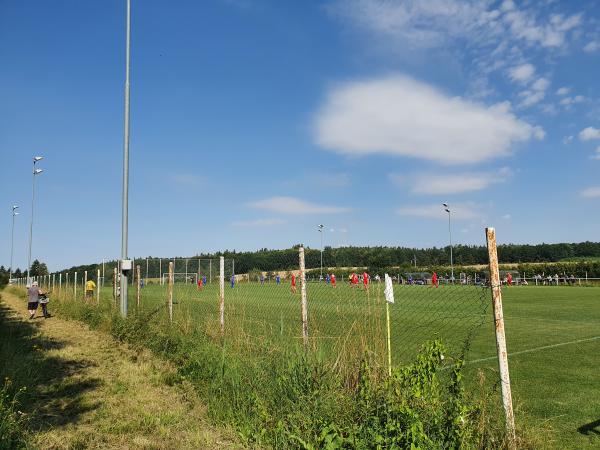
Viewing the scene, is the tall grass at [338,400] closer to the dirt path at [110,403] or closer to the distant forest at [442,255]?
the dirt path at [110,403]

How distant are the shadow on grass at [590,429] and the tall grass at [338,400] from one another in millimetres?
1371

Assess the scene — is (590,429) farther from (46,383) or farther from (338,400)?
(46,383)

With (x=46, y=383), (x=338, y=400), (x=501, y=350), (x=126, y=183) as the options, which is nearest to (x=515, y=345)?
(x=501, y=350)

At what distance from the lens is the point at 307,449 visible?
4141 mm

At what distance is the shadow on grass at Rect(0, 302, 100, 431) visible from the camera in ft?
19.7

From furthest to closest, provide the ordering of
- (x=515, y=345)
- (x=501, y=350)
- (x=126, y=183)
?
(x=126, y=183)
(x=515, y=345)
(x=501, y=350)

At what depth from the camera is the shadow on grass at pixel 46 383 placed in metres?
6.00

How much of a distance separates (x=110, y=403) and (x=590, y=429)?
6.01 m

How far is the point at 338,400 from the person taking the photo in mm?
4844

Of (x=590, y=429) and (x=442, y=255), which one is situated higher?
(x=442, y=255)

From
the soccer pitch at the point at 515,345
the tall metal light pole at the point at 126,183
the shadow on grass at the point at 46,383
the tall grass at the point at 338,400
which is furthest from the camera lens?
the tall metal light pole at the point at 126,183

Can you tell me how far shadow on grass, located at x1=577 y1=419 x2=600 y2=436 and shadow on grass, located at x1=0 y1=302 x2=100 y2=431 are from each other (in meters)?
5.97

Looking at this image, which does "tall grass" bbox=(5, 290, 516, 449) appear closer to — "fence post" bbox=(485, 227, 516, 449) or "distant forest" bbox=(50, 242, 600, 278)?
"fence post" bbox=(485, 227, 516, 449)

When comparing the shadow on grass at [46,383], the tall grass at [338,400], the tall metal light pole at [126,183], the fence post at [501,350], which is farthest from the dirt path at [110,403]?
the tall metal light pole at [126,183]
